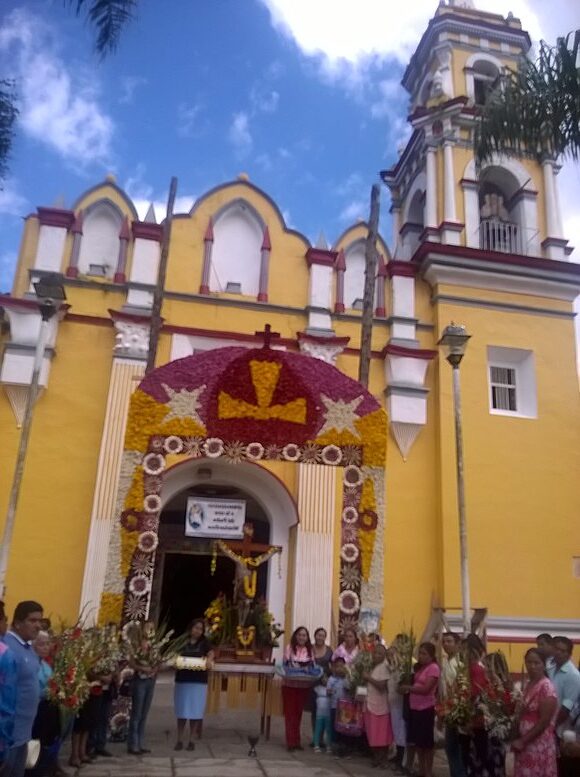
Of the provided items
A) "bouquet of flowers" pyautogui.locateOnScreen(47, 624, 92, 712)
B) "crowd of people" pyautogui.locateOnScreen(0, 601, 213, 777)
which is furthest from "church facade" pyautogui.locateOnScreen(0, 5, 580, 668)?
"bouquet of flowers" pyautogui.locateOnScreen(47, 624, 92, 712)

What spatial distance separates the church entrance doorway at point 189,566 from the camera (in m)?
12.9

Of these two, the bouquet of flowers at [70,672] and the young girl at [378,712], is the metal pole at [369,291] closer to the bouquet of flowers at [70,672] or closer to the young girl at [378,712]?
the young girl at [378,712]

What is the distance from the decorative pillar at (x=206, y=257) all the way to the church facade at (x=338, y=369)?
5cm

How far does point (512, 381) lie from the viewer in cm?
1405

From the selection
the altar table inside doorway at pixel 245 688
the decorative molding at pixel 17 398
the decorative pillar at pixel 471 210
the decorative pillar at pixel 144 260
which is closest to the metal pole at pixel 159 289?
the decorative pillar at pixel 144 260

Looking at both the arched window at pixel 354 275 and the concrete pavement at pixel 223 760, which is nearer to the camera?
the concrete pavement at pixel 223 760

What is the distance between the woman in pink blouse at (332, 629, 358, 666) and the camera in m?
8.26

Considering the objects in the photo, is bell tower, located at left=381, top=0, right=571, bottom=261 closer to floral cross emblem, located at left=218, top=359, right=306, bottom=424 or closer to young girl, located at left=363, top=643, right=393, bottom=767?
floral cross emblem, located at left=218, top=359, right=306, bottom=424

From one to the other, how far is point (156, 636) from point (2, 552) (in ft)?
9.61

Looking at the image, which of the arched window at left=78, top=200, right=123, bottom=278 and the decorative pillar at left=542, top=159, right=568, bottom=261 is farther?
the decorative pillar at left=542, top=159, right=568, bottom=261

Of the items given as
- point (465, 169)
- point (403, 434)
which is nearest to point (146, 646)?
point (403, 434)

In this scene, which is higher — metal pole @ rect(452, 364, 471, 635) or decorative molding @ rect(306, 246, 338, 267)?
decorative molding @ rect(306, 246, 338, 267)

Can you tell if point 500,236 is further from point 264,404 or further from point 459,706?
point 459,706

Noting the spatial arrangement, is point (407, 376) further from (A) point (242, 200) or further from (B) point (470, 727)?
(B) point (470, 727)
